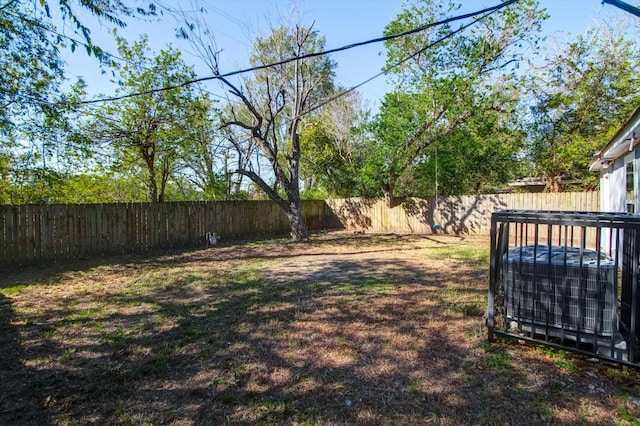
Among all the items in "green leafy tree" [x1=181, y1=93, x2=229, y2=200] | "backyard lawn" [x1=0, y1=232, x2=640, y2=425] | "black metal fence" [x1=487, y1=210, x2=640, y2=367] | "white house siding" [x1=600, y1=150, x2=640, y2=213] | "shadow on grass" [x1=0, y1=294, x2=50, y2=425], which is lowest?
"shadow on grass" [x1=0, y1=294, x2=50, y2=425]

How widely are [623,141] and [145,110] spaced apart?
32.0 feet

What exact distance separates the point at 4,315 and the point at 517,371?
16.3 feet

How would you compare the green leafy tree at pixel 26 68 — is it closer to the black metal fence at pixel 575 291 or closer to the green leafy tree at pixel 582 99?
the black metal fence at pixel 575 291

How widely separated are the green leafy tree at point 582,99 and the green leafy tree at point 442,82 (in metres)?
1.55

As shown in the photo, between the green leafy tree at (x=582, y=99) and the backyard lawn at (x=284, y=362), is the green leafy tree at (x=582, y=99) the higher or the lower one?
the higher one

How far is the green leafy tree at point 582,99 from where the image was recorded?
10.4m

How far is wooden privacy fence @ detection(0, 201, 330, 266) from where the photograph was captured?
632 cm

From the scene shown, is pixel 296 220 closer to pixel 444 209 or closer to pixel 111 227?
pixel 111 227

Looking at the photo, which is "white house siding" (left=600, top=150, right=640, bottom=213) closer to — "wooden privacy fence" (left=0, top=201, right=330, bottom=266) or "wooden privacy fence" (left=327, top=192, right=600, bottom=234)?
"wooden privacy fence" (left=327, top=192, right=600, bottom=234)

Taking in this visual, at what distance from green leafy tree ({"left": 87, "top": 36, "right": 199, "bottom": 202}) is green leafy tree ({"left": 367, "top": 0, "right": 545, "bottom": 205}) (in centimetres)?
630

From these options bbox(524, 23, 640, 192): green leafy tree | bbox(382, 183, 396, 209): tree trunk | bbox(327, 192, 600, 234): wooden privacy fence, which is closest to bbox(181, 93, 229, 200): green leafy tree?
bbox(327, 192, 600, 234): wooden privacy fence

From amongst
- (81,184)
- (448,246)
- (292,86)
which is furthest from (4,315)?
(292,86)

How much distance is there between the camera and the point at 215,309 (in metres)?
3.71

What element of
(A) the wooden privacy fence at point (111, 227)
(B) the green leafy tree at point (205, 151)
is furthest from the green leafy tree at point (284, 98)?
(A) the wooden privacy fence at point (111, 227)
